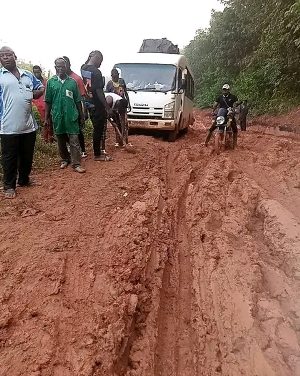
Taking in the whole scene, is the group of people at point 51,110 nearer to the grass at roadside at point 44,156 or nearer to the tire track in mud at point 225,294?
the grass at roadside at point 44,156

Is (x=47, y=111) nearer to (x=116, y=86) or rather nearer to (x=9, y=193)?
(x=9, y=193)

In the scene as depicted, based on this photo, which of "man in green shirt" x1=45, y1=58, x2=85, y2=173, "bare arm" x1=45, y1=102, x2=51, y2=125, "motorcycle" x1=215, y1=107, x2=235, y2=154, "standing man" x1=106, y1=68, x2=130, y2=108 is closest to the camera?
"man in green shirt" x1=45, y1=58, x2=85, y2=173

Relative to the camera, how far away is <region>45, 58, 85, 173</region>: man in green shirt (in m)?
6.16

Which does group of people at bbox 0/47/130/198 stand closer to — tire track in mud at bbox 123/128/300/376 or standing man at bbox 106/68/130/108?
standing man at bbox 106/68/130/108

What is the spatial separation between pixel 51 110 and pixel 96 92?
2.70ft

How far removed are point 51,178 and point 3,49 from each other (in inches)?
74.9

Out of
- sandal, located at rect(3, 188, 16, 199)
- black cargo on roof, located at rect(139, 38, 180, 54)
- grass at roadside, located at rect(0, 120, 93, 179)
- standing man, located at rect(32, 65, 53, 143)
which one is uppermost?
black cargo on roof, located at rect(139, 38, 180, 54)

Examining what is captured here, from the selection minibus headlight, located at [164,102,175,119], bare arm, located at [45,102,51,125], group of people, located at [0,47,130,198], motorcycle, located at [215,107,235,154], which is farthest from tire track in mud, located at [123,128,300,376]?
minibus headlight, located at [164,102,175,119]

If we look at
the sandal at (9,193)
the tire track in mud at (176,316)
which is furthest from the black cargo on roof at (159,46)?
the tire track in mud at (176,316)

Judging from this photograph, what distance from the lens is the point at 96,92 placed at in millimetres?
6762

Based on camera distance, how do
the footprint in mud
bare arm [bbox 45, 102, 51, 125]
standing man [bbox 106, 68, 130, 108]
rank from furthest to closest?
standing man [bbox 106, 68, 130, 108]
the footprint in mud
bare arm [bbox 45, 102, 51, 125]

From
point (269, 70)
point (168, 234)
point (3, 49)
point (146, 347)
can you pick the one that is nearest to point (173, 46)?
point (269, 70)

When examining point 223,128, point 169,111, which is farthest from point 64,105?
point 169,111

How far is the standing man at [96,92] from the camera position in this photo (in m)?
6.73
